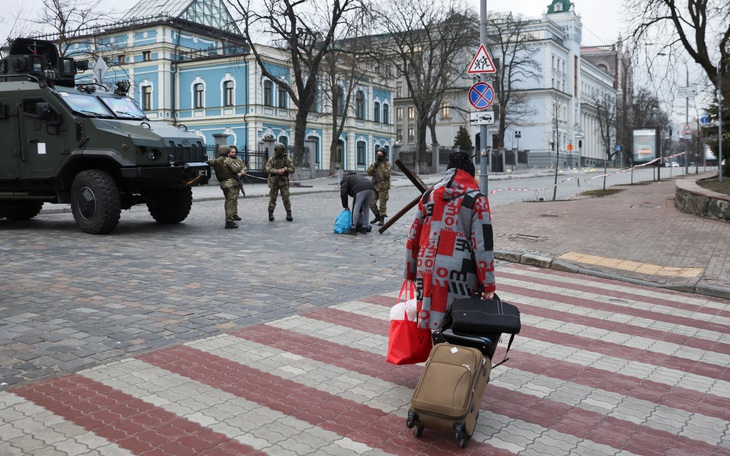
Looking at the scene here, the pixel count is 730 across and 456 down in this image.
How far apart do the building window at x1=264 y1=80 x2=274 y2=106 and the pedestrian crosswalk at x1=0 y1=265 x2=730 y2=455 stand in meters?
49.1

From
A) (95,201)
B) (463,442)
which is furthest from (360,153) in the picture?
(463,442)

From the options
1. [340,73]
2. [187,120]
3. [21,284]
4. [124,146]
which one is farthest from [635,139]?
[21,284]

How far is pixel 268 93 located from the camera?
180 ft

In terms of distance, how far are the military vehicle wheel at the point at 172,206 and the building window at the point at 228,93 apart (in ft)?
133

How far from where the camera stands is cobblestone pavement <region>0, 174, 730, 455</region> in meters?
4.30

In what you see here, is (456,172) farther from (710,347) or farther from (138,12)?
(138,12)

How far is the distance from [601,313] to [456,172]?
13.0ft

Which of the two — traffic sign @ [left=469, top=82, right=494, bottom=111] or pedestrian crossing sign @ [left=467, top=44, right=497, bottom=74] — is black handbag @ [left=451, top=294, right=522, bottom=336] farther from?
pedestrian crossing sign @ [left=467, top=44, right=497, bottom=74]

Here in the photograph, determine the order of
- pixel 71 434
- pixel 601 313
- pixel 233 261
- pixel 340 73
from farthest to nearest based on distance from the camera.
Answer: pixel 340 73 → pixel 233 261 → pixel 601 313 → pixel 71 434

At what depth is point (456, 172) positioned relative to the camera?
484 cm

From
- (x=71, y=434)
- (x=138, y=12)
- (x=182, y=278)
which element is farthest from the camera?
(x=138, y=12)

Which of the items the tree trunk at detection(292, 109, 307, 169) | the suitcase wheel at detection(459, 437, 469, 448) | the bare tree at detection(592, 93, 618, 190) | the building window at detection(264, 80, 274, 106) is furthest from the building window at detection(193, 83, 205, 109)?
the suitcase wheel at detection(459, 437, 469, 448)

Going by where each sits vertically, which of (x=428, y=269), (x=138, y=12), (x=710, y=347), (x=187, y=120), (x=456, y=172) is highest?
(x=138, y=12)

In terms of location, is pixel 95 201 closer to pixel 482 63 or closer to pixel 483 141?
pixel 482 63
